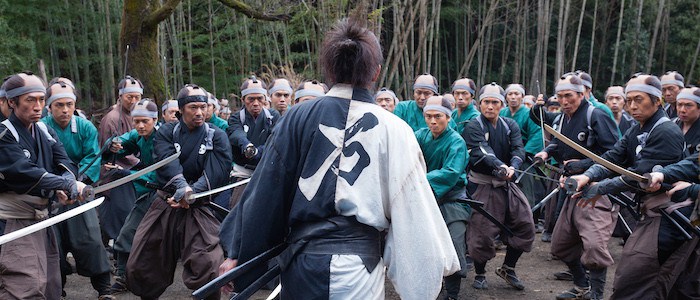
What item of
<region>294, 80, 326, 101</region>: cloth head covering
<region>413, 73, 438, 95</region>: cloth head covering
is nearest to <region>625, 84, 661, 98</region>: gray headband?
<region>294, 80, 326, 101</region>: cloth head covering

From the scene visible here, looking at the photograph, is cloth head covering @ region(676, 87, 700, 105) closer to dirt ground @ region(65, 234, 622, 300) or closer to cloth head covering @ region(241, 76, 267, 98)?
dirt ground @ region(65, 234, 622, 300)

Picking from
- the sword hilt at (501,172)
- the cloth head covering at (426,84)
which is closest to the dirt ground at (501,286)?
the sword hilt at (501,172)

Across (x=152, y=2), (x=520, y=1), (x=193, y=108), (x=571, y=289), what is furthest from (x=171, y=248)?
(x=520, y=1)

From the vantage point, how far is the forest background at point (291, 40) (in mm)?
12273

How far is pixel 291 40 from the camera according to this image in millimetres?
15797

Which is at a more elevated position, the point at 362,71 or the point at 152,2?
the point at 152,2

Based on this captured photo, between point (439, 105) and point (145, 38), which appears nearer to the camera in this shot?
point (439, 105)

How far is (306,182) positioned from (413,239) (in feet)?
1.60

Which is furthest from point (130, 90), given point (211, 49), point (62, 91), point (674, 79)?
point (211, 49)

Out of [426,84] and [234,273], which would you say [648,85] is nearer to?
[426,84]

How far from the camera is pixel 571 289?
20.9 ft

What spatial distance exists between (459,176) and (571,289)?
156 cm

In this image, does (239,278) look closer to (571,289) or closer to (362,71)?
(362,71)

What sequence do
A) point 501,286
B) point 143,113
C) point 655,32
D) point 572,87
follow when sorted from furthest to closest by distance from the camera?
point 655,32 < point 501,286 < point 572,87 < point 143,113
